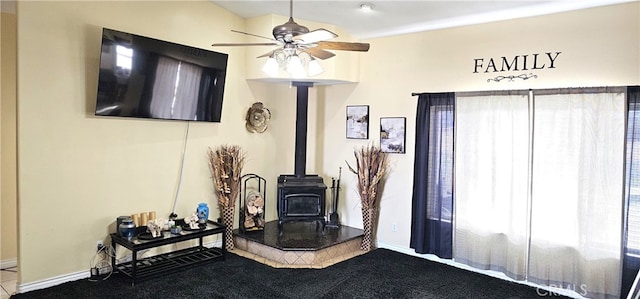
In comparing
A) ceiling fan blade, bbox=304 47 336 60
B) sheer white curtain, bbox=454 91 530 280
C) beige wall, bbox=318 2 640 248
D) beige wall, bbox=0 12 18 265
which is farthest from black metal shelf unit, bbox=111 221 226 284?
sheer white curtain, bbox=454 91 530 280

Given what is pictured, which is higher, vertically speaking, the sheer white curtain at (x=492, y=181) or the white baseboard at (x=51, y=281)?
the sheer white curtain at (x=492, y=181)

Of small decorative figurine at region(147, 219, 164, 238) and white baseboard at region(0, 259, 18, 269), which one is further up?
small decorative figurine at region(147, 219, 164, 238)

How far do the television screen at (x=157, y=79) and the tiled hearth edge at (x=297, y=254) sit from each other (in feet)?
5.40

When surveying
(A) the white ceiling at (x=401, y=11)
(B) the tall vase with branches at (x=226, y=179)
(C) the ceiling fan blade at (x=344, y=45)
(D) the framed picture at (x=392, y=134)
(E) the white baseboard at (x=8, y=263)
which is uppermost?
(A) the white ceiling at (x=401, y=11)

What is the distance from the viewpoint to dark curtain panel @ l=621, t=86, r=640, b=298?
3.50 m

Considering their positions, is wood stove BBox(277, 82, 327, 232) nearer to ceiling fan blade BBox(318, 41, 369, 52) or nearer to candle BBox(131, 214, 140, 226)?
candle BBox(131, 214, 140, 226)

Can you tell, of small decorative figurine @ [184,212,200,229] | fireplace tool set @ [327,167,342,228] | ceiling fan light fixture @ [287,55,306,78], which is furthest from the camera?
fireplace tool set @ [327,167,342,228]

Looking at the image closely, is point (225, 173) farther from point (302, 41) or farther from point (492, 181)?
point (492, 181)

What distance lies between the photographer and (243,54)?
540 cm

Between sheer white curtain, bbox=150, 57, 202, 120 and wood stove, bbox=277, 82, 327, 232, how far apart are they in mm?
1371

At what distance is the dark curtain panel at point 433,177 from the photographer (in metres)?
4.64

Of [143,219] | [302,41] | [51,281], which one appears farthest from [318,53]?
[51,281]

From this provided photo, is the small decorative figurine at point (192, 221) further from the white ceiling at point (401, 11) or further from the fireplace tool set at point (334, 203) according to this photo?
the white ceiling at point (401, 11)

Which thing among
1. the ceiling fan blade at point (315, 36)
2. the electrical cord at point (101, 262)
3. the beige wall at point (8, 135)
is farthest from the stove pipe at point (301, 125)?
the beige wall at point (8, 135)
